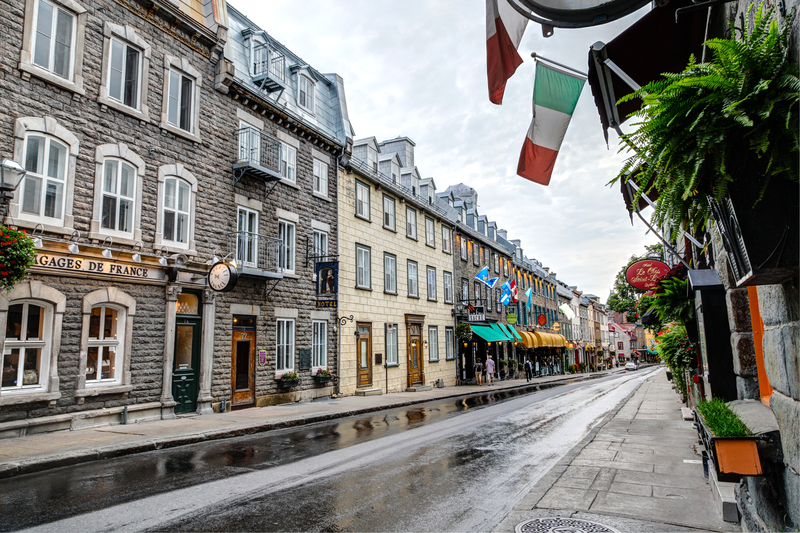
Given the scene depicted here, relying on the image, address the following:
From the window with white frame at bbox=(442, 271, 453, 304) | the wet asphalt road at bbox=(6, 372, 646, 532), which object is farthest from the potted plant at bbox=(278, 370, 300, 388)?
the window with white frame at bbox=(442, 271, 453, 304)

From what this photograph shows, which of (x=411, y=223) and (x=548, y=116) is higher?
(x=411, y=223)

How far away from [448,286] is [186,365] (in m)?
20.2

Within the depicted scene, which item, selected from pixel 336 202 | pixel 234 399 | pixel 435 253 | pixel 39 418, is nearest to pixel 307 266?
pixel 336 202

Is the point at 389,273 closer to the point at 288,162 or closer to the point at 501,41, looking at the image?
the point at 288,162

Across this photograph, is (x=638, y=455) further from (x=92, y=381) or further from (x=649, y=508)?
(x=92, y=381)

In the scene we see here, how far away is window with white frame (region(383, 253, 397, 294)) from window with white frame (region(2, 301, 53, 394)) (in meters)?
15.2

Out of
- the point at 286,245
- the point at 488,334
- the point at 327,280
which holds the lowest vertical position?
the point at 488,334

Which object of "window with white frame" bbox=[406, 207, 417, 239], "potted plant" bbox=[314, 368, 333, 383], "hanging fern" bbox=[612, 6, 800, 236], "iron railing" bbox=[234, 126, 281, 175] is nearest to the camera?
"hanging fern" bbox=[612, 6, 800, 236]

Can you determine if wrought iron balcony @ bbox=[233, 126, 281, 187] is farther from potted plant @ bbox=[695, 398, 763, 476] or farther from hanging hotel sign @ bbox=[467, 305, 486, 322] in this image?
hanging hotel sign @ bbox=[467, 305, 486, 322]

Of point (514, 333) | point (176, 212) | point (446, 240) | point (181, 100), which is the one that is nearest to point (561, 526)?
point (176, 212)

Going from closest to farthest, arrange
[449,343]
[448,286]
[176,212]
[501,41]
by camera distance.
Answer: [501,41]
[176,212]
[449,343]
[448,286]

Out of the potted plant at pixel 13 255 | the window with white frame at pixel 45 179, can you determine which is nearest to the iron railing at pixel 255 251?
the window with white frame at pixel 45 179

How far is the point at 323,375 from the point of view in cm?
1955

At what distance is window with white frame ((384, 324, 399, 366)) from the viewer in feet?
80.8
